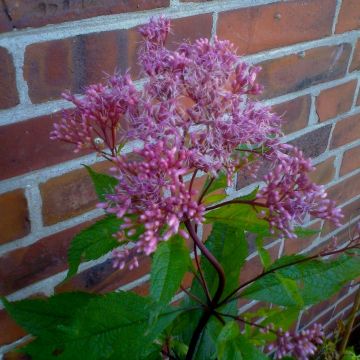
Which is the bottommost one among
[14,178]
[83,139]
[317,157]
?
[317,157]

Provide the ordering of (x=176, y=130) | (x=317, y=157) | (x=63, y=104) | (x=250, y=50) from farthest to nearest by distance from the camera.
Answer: (x=317, y=157) < (x=250, y=50) < (x=63, y=104) < (x=176, y=130)

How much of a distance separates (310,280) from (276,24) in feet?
1.52

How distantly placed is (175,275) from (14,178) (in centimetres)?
31

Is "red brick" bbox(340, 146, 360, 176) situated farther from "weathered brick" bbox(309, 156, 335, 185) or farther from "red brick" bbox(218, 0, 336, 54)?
"red brick" bbox(218, 0, 336, 54)

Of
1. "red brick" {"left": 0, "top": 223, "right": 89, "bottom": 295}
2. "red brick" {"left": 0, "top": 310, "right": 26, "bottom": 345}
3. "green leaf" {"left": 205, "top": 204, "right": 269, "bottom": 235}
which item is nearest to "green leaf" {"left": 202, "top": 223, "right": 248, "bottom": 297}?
"green leaf" {"left": 205, "top": 204, "right": 269, "bottom": 235}

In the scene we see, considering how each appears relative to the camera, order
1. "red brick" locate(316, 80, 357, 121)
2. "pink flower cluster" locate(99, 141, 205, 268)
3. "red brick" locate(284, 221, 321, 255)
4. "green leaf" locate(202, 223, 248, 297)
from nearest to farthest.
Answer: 1. "pink flower cluster" locate(99, 141, 205, 268)
2. "green leaf" locate(202, 223, 248, 297)
3. "red brick" locate(316, 80, 357, 121)
4. "red brick" locate(284, 221, 321, 255)

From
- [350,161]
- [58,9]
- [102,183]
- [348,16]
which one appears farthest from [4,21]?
[350,161]

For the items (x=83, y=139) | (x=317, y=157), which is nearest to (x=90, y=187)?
(x=83, y=139)

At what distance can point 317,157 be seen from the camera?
1.15 meters

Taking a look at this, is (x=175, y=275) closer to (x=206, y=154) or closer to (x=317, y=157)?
(x=206, y=154)

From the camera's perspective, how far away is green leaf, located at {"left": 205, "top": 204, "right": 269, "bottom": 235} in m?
0.55

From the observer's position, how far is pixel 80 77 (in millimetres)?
681

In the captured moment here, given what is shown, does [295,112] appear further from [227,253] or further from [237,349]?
[237,349]

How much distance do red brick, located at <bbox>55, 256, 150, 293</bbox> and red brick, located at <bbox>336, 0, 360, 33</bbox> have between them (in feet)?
1.98
